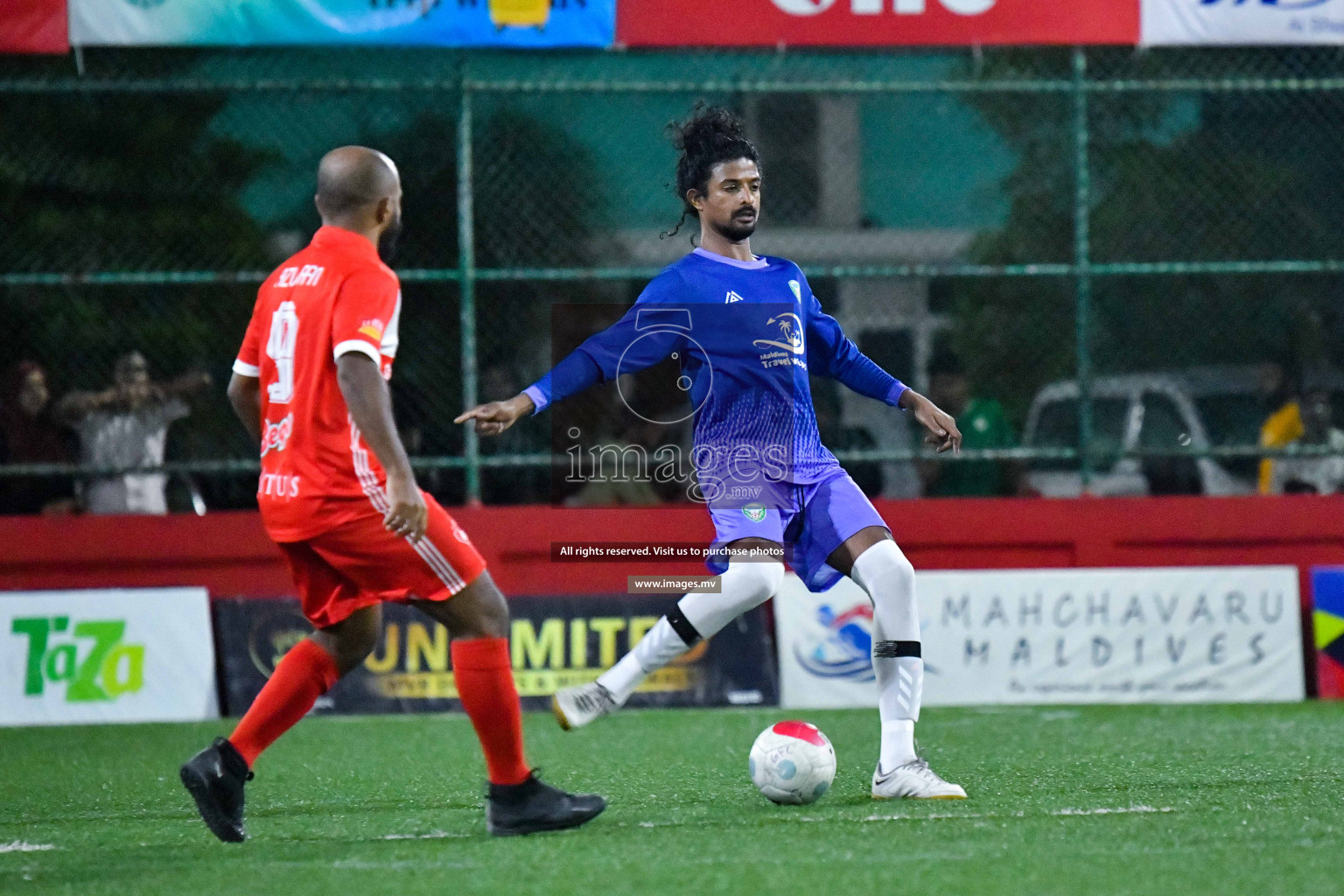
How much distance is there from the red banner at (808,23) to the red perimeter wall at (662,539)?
2.88 meters

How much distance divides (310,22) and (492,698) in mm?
6457

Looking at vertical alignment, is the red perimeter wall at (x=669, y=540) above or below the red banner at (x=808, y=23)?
below

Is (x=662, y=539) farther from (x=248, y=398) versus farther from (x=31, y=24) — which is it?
(x=248, y=398)

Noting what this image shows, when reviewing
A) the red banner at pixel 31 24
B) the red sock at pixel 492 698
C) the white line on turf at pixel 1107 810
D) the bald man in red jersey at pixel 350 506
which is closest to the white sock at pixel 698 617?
the bald man in red jersey at pixel 350 506

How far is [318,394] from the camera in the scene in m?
4.75

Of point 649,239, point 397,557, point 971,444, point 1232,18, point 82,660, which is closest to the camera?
point 397,557

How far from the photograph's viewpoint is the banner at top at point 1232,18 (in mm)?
10516

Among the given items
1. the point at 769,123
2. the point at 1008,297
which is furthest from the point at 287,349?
the point at 769,123

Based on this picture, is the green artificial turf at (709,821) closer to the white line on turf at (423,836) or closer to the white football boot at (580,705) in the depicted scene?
the white line on turf at (423,836)

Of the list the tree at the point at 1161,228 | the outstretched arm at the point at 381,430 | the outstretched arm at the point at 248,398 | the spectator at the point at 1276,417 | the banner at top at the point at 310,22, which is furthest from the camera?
the tree at the point at 1161,228

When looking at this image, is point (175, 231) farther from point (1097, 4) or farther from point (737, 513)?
point (737, 513)

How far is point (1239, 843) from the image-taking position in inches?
181

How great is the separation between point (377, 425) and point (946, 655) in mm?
5987

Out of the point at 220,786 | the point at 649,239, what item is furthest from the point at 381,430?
the point at 649,239
